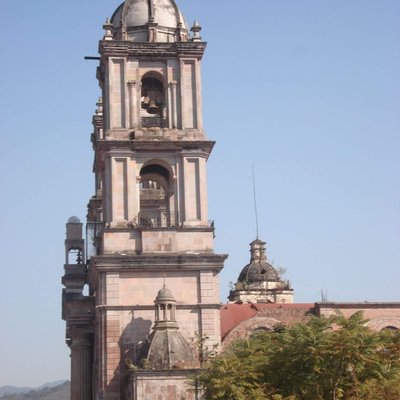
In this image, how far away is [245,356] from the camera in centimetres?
3806

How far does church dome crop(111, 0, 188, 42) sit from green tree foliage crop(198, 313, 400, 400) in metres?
18.0

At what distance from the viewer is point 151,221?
47.1 m

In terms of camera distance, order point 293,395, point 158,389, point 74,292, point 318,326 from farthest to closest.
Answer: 1. point 74,292
2. point 158,389
3. point 318,326
4. point 293,395

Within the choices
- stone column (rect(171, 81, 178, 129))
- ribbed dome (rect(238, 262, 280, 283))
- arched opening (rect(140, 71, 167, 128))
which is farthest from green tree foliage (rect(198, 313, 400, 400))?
ribbed dome (rect(238, 262, 280, 283))

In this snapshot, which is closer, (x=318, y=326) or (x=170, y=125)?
(x=318, y=326)

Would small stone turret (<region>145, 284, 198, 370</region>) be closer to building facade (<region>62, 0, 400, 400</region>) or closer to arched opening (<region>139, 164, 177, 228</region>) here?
building facade (<region>62, 0, 400, 400</region>)

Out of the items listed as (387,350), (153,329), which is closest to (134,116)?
(153,329)

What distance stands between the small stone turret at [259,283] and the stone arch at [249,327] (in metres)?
21.9

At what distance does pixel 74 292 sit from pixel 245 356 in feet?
62.6

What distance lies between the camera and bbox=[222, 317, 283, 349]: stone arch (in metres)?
52.7

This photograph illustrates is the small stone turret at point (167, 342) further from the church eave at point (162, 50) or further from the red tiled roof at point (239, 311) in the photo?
the red tiled roof at point (239, 311)

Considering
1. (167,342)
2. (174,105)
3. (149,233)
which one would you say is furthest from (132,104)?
(167,342)

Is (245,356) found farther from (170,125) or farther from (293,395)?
(170,125)

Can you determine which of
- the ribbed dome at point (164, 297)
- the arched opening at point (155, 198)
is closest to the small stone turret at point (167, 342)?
the ribbed dome at point (164, 297)
